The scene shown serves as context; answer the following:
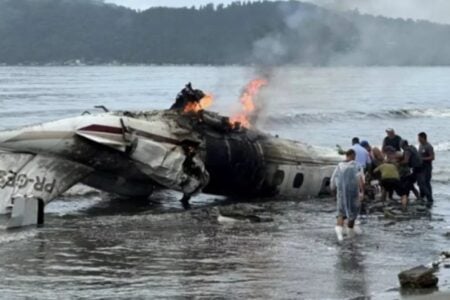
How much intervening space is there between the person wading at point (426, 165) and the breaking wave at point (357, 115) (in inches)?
1129

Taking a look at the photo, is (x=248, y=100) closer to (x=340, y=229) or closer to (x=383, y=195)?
(x=383, y=195)

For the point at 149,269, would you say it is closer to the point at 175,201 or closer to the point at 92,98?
the point at 175,201

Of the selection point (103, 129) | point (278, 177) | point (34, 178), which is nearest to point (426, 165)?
point (278, 177)

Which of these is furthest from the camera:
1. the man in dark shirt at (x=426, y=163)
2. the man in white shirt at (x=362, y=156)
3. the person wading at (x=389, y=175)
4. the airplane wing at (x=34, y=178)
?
the man in dark shirt at (x=426, y=163)

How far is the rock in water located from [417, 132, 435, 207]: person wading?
1006 cm

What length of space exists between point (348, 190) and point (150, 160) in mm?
5642

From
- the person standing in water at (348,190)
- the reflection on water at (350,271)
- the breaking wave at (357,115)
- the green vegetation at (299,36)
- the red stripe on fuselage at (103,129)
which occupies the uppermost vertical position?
the green vegetation at (299,36)

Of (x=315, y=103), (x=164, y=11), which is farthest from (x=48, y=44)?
(x=315, y=103)

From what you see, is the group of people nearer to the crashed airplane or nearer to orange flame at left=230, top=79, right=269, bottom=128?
the crashed airplane

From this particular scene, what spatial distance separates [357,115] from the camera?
63312 millimetres

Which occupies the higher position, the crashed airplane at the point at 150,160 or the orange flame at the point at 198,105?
the orange flame at the point at 198,105

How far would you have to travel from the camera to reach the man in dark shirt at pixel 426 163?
21.7m

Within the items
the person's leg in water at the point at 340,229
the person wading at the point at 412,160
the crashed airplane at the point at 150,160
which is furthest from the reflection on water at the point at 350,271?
the crashed airplane at the point at 150,160

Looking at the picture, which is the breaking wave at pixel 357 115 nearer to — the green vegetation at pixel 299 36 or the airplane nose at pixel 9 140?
the green vegetation at pixel 299 36
